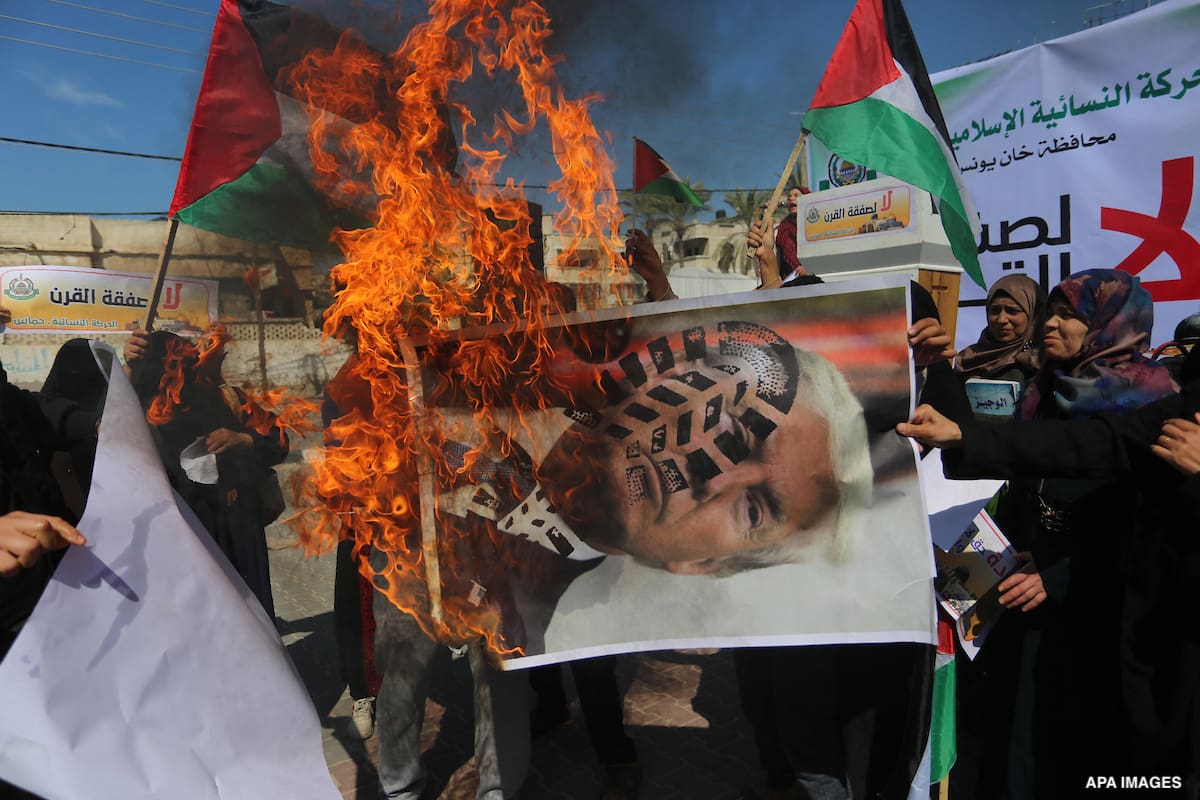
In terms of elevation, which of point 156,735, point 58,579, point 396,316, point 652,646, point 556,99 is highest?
point 556,99

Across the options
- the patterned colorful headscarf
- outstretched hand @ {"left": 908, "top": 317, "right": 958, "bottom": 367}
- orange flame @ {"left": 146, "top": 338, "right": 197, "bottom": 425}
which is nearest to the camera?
outstretched hand @ {"left": 908, "top": 317, "right": 958, "bottom": 367}

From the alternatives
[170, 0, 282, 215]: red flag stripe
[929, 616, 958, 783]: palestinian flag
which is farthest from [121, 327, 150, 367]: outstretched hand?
[929, 616, 958, 783]: palestinian flag

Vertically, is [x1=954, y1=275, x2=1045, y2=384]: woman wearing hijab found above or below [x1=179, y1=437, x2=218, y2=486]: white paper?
above

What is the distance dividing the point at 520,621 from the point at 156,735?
114 centimetres

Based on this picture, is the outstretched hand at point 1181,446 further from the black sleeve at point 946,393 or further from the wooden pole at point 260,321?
the wooden pole at point 260,321

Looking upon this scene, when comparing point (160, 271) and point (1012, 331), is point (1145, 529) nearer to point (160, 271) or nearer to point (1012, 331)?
point (1012, 331)

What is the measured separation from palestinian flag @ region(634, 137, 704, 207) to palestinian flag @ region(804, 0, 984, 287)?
247 cm

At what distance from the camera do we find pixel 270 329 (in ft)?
15.5

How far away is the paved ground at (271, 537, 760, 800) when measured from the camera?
3.77 m

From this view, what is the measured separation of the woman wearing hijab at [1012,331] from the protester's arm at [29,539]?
4483 millimetres

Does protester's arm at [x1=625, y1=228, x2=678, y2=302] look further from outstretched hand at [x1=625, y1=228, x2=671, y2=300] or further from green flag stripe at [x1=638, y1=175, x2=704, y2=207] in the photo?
green flag stripe at [x1=638, y1=175, x2=704, y2=207]

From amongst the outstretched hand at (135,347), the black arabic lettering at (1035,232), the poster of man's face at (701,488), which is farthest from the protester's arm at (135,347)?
the black arabic lettering at (1035,232)

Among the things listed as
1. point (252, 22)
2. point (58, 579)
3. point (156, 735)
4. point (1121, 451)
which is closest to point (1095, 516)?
point (1121, 451)

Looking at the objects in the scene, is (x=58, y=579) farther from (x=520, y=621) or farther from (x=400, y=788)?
(x=400, y=788)
